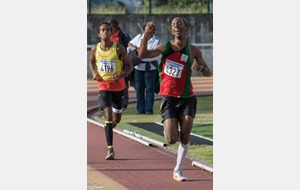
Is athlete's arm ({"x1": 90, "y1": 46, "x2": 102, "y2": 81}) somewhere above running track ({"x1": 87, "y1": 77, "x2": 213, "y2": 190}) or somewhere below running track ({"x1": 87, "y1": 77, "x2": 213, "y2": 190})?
above

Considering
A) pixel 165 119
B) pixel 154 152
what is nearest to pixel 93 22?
pixel 154 152

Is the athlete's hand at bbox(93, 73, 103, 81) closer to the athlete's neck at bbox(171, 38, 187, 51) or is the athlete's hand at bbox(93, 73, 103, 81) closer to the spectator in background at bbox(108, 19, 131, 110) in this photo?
→ the spectator in background at bbox(108, 19, 131, 110)

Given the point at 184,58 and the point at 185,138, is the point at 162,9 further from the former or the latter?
the point at 184,58

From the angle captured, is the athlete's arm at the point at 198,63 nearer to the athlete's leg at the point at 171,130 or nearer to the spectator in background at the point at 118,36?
the athlete's leg at the point at 171,130

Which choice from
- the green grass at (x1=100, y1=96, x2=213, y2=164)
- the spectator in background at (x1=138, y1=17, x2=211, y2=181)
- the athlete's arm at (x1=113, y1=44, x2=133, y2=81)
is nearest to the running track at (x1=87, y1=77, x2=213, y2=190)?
the spectator in background at (x1=138, y1=17, x2=211, y2=181)

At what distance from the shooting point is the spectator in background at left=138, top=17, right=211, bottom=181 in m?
14.7

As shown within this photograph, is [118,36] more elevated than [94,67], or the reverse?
[118,36]

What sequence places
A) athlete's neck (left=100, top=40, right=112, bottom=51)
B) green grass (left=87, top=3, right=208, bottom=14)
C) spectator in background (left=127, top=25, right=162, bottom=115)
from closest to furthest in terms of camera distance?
athlete's neck (left=100, top=40, right=112, bottom=51)
spectator in background (left=127, top=25, right=162, bottom=115)
green grass (left=87, top=3, right=208, bottom=14)

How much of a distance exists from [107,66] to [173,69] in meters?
1.90

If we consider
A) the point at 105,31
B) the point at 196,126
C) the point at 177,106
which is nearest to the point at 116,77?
the point at 105,31

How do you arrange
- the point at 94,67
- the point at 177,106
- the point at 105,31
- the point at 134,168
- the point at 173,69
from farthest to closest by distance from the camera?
the point at 94,67 → the point at 105,31 → the point at 134,168 → the point at 177,106 → the point at 173,69

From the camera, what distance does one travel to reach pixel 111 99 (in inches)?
665
